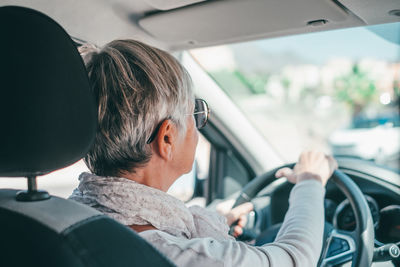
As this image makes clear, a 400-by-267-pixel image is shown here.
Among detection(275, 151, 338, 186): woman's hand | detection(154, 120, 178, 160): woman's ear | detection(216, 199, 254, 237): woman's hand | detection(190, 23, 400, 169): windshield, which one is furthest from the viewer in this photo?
detection(190, 23, 400, 169): windshield

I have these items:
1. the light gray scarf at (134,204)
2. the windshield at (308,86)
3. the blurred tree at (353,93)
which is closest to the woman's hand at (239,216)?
the light gray scarf at (134,204)

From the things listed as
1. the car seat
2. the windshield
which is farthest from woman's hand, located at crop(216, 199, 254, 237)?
the windshield

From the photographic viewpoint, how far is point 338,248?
1649 mm

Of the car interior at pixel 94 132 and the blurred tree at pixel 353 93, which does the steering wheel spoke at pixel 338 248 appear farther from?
the blurred tree at pixel 353 93

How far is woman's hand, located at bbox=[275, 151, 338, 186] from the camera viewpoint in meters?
1.59

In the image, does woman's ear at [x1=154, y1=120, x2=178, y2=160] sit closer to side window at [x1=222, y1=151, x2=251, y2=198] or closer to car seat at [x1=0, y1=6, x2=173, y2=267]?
car seat at [x1=0, y1=6, x2=173, y2=267]

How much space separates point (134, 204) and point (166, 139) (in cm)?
24

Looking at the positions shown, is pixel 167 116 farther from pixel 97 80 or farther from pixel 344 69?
pixel 344 69

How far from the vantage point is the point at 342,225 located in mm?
1823

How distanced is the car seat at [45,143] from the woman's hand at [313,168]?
833 millimetres

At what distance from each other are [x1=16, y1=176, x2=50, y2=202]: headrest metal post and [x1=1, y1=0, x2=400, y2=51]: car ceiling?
868 millimetres

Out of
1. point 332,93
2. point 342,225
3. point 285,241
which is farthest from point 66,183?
point 332,93

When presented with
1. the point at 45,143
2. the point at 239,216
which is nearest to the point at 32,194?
the point at 45,143

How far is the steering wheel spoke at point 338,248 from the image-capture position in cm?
161
